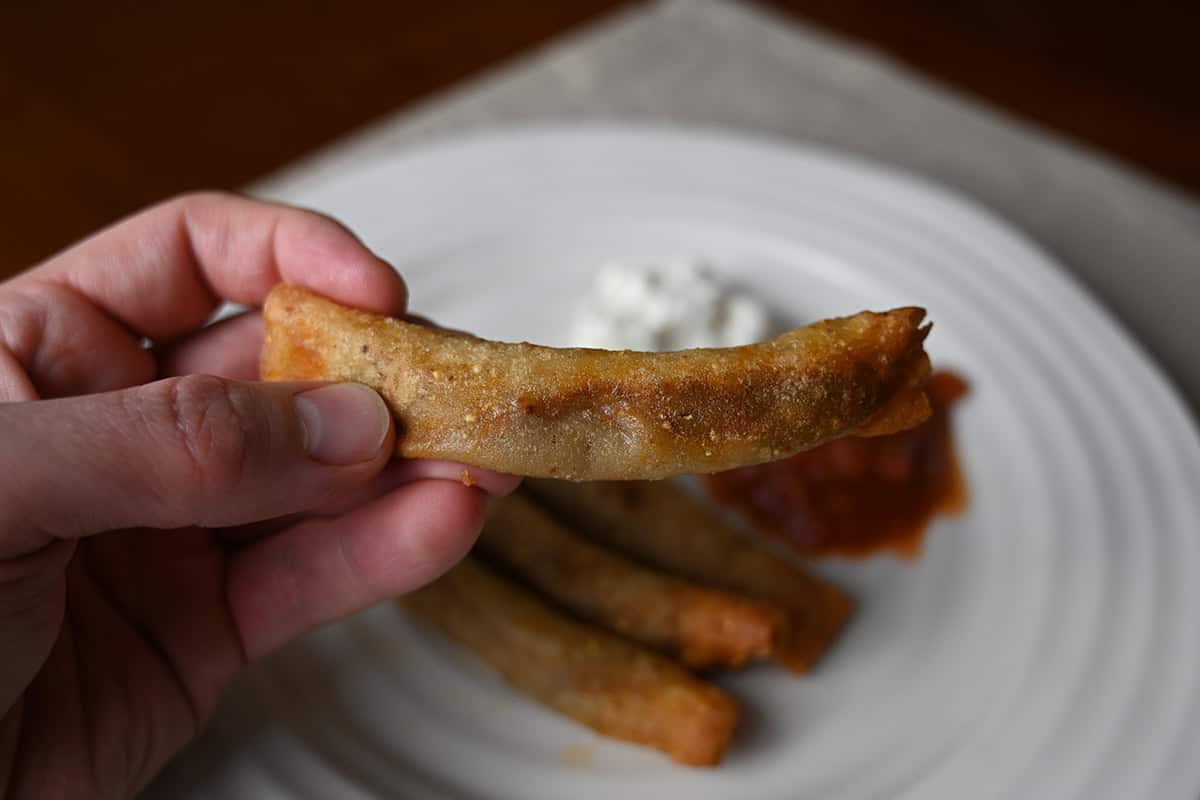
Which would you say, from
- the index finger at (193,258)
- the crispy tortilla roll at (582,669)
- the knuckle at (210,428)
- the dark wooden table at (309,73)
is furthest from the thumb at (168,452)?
the dark wooden table at (309,73)

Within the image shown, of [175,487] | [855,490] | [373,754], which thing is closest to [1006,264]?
[855,490]

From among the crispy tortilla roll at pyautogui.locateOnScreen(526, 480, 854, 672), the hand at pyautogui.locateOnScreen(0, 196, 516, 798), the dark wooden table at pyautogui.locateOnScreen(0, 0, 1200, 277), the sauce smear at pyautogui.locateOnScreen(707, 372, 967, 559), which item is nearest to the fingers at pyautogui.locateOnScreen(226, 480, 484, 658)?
the hand at pyautogui.locateOnScreen(0, 196, 516, 798)

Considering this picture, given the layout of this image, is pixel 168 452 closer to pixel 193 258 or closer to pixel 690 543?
pixel 193 258

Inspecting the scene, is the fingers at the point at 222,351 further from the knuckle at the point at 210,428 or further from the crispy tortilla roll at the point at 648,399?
the knuckle at the point at 210,428

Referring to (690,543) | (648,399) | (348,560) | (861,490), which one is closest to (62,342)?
(348,560)

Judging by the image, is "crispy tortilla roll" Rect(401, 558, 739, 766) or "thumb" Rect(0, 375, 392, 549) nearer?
"thumb" Rect(0, 375, 392, 549)

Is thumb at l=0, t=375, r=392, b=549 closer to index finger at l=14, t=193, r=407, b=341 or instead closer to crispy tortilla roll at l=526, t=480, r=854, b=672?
index finger at l=14, t=193, r=407, b=341

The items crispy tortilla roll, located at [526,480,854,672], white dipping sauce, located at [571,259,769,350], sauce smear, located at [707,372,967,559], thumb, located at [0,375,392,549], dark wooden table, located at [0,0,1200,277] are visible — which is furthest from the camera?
dark wooden table, located at [0,0,1200,277]
